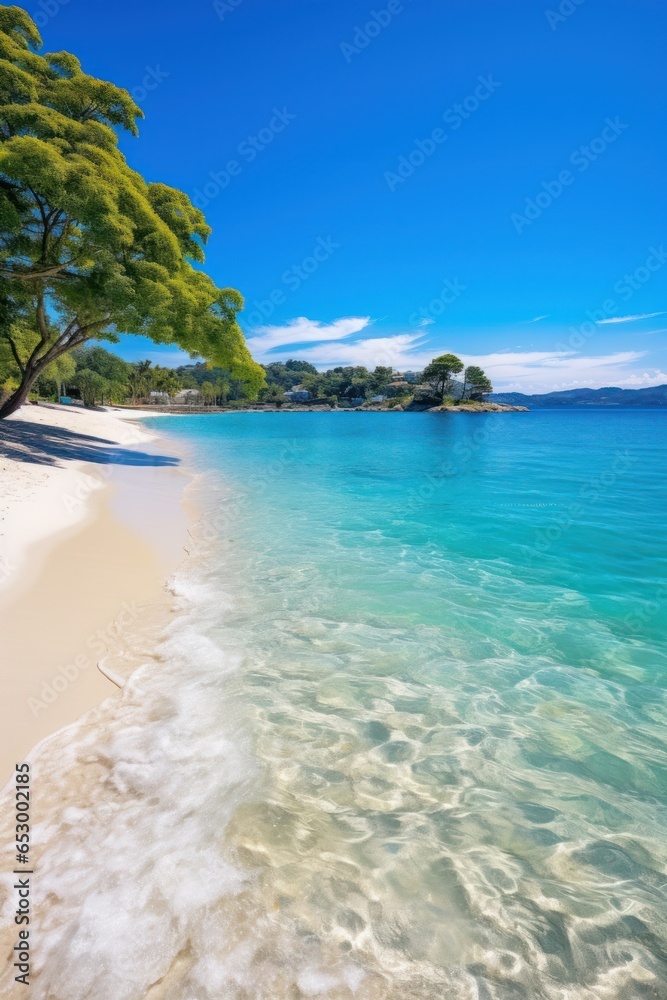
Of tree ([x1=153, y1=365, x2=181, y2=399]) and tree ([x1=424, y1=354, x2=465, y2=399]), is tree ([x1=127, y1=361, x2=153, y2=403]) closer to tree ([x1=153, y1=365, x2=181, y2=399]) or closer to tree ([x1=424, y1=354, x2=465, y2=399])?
tree ([x1=153, y1=365, x2=181, y2=399])

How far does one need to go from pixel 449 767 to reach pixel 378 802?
77 centimetres

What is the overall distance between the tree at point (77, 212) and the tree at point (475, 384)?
141630mm

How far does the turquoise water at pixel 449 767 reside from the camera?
101 inches

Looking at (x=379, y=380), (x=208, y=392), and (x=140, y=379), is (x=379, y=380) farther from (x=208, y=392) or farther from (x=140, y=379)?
(x=140, y=379)

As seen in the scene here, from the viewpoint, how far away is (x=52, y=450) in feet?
67.4

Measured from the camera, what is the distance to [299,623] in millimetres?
6562

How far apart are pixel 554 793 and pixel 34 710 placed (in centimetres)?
467

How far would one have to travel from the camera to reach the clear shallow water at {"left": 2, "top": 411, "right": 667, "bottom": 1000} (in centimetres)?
247

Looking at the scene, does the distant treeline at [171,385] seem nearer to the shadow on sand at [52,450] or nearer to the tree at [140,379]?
the tree at [140,379]

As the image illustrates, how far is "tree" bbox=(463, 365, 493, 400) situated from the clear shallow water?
504ft

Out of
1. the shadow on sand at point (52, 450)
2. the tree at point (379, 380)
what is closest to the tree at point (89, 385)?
the shadow on sand at point (52, 450)

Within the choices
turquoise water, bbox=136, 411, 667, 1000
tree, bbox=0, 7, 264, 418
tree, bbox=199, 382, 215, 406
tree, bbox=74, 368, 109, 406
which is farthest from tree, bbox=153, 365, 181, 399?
turquoise water, bbox=136, 411, 667, 1000

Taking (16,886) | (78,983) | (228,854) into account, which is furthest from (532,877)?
(16,886)

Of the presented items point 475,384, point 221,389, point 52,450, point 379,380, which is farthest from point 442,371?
point 52,450
